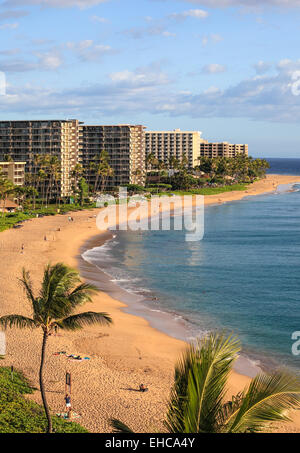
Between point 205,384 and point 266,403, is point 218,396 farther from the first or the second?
point 266,403

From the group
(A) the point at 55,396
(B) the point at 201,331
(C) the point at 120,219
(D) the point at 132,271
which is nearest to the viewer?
(A) the point at 55,396

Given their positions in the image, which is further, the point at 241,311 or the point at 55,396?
the point at 241,311

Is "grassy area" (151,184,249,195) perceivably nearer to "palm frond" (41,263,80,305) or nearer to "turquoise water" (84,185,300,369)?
"turquoise water" (84,185,300,369)

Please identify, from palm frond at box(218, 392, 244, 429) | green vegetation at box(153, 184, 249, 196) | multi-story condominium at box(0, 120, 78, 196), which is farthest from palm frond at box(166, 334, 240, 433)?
green vegetation at box(153, 184, 249, 196)
